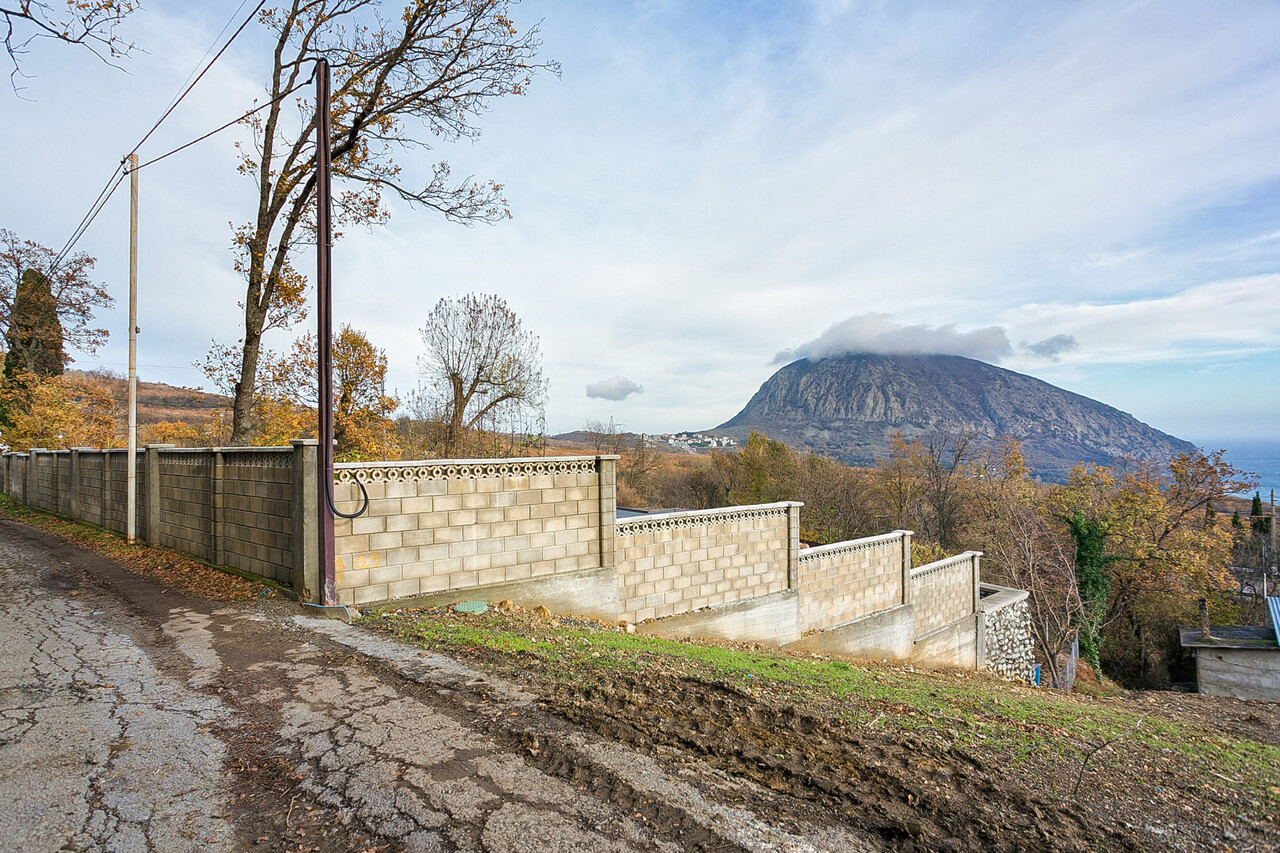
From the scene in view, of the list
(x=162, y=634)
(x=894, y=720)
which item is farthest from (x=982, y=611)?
(x=162, y=634)

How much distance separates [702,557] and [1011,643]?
652 inches

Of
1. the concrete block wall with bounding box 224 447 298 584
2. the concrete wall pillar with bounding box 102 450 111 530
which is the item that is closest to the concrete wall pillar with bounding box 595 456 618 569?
the concrete block wall with bounding box 224 447 298 584

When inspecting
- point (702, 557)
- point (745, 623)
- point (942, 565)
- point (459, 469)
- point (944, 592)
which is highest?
point (459, 469)

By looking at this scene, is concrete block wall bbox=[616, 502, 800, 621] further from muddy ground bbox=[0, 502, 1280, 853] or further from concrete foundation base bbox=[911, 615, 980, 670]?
concrete foundation base bbox=[911, 615, 980, 670]

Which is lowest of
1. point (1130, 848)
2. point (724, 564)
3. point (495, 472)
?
point (724, 564)

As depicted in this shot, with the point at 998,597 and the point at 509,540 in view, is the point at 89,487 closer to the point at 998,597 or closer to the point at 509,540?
the point at 509,540

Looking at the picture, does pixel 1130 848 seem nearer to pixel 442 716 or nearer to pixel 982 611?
pixel 442 716

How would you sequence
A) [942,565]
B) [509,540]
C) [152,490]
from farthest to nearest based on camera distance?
[942,565]
[152,490]
[509,540]

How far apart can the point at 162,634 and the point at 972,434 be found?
41281 millimetres

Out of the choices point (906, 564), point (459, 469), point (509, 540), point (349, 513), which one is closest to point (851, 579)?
point (906, 564)

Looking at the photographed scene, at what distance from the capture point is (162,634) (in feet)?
20.4

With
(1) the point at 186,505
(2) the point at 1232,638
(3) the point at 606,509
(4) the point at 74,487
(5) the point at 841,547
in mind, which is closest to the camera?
(3) the point at 606,509

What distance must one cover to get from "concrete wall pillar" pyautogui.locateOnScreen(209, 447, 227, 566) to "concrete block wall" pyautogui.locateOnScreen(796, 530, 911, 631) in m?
11.1

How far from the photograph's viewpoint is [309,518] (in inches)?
275
